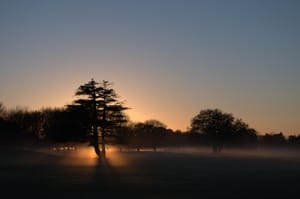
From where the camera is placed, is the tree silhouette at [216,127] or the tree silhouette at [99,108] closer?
the tree silhouette at [99,108]

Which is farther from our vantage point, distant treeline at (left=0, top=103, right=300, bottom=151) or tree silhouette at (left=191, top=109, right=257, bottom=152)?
tree silhouette at (left=191, top=109, right=257, bottom=152)

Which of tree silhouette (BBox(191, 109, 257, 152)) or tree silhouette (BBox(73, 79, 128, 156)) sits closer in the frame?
tree silhouette (BBox(73, 79, 128, 156))

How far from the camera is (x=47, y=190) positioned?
21891mm

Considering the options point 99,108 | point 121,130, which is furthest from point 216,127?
point 99,108

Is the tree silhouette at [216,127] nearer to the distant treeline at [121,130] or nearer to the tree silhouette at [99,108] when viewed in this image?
the distant treeline at [121,130]

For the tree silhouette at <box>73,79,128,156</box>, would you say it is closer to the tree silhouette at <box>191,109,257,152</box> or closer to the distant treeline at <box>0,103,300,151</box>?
the distant treeline at <box>0,103,300,151</box>

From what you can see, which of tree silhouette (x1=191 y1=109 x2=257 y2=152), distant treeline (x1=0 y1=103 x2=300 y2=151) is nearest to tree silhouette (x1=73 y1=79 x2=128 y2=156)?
distant treeline (x1=0 y1=103 x2=300 y2=151)

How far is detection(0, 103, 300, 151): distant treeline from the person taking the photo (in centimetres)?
6402

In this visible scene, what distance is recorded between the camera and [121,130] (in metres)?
91.5

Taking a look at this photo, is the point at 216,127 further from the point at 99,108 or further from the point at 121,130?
the point at 99,108

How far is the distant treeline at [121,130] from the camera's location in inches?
2520

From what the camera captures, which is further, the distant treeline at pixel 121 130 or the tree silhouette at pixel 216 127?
the tree silhouette at pixel 216 127

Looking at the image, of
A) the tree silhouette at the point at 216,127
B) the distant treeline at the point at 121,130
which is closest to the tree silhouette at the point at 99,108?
the distant treeline at the point at 121,130

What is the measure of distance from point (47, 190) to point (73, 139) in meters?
43.0
